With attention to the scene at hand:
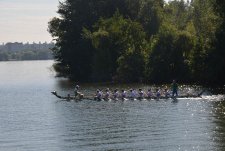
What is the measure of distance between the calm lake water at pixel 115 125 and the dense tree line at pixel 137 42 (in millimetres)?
18360

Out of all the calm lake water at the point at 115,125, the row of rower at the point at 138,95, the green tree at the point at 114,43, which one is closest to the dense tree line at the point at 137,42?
the green tree at the point at 114,43

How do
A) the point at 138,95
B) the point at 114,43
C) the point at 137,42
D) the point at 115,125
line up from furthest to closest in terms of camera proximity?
1. the point at 114,43
2. the point at 137,42
3. the point at 138,95
4. the point at 115,125

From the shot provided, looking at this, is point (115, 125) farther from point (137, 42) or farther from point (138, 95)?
point (137, 42)

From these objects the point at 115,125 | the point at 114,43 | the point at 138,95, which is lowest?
the point at 115,125

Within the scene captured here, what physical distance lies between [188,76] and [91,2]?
96.7 ft

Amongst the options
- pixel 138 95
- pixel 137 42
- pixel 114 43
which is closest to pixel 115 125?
pixel 138 95

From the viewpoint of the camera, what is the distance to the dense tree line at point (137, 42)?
7288 centimetres

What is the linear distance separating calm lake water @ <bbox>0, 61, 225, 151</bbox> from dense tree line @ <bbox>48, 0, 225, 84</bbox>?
60.2 feet

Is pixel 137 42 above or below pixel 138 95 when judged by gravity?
above

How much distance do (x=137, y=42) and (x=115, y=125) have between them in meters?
51.5

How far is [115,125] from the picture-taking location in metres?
38.4

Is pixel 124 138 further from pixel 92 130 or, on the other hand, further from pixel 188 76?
pixel 188 76

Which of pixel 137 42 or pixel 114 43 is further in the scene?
pixel 114 43

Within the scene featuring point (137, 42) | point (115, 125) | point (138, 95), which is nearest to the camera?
point (115, 125)
